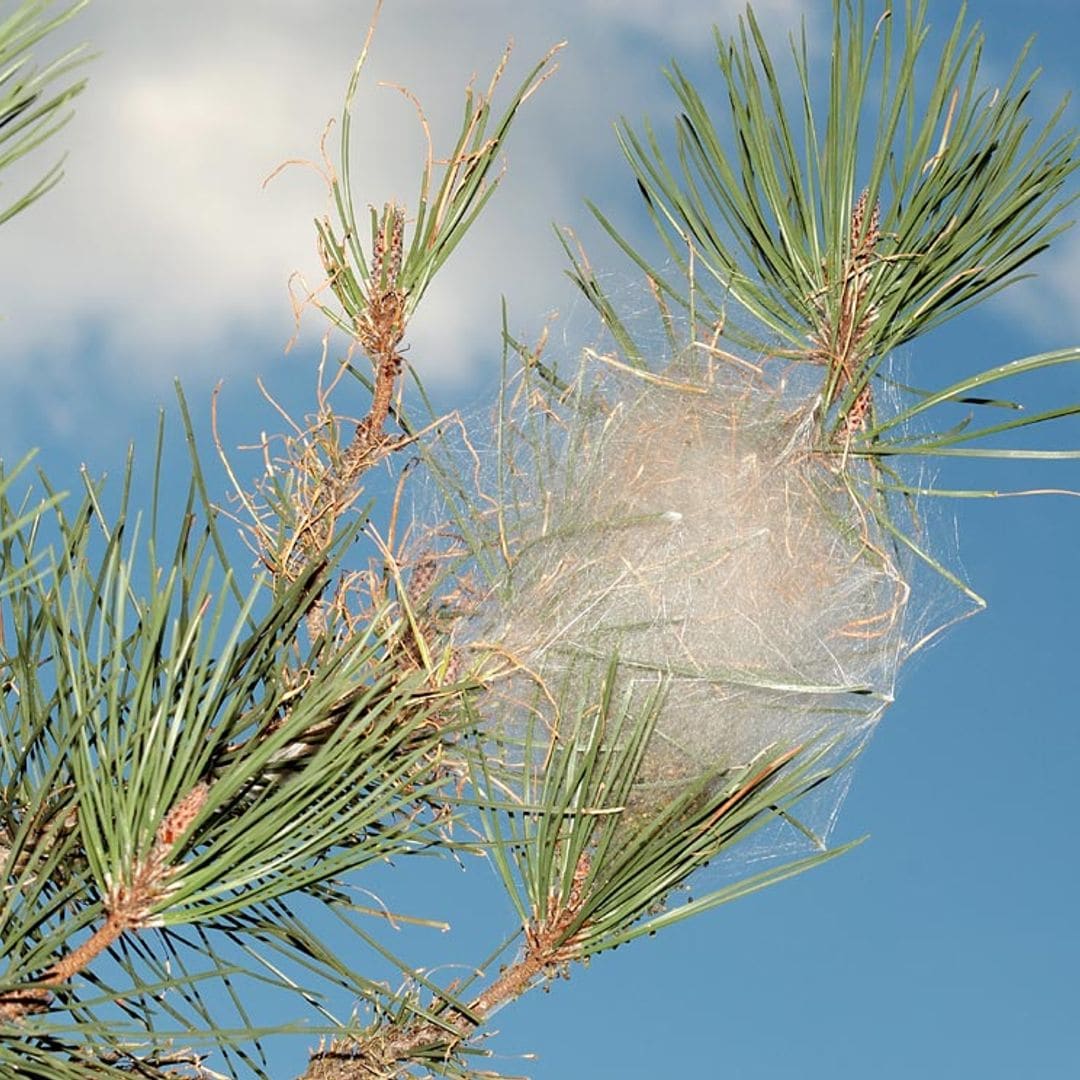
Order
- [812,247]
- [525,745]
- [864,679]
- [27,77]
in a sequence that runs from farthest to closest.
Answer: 1. [812,247]
2. [864,679]
3. [525,745]
4. [27,77]

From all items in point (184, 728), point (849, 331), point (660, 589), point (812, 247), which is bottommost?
point (184, 728)

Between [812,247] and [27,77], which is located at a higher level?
[812,247]

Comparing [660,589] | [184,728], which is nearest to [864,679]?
[660,589]

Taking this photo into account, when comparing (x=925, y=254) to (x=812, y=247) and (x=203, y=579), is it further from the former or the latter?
(x=203, y=579)

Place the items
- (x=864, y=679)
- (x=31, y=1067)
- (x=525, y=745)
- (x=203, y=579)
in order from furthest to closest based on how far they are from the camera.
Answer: (x=864, y=679) → (x=525, y=745) → (x=31, y=1067) → (x=203, y=579)

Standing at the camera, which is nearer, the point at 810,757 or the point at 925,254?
the point at 810,757

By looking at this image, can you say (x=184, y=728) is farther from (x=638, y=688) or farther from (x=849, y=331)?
(x=849, y=331)

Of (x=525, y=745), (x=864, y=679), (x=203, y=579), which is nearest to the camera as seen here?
(x=203, y=579)

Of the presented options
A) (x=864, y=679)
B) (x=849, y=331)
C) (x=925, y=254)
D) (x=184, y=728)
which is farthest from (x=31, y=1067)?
(x=925, y=254)

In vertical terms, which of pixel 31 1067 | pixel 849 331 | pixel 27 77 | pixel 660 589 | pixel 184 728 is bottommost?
pixel 31 1067
